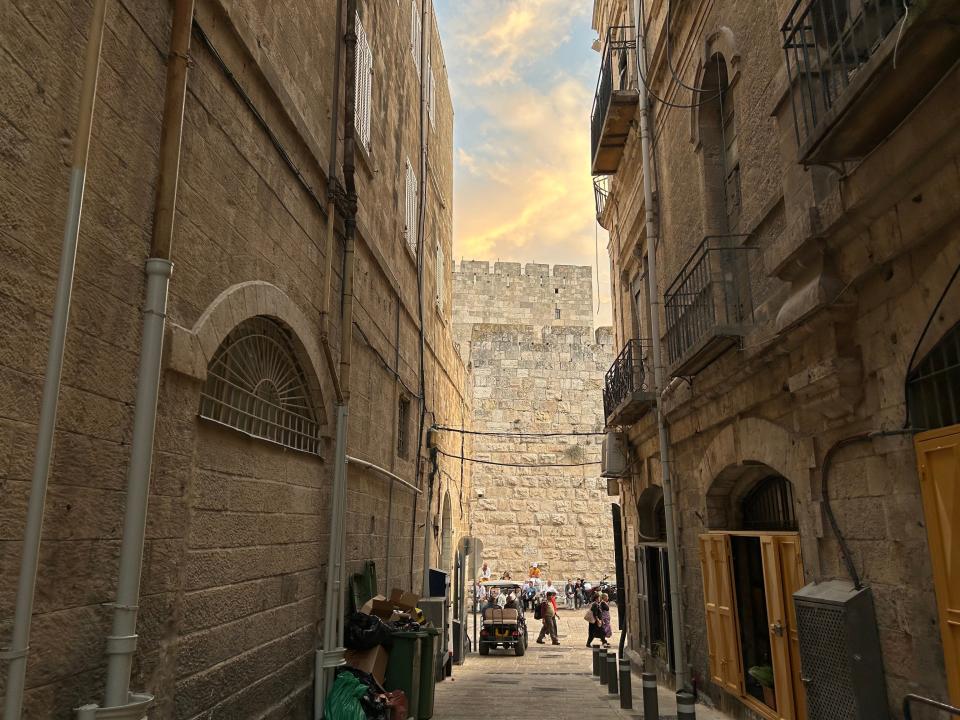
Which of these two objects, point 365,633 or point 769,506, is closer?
point 365,633

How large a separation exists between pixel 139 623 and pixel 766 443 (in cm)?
→ 507

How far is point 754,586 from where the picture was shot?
7.73 m

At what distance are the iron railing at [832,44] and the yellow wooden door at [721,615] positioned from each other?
4.25 metres

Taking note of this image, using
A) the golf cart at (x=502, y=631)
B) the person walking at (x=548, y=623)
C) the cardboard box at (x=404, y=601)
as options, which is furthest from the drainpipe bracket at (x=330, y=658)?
the person walking at (x=548, y=623)

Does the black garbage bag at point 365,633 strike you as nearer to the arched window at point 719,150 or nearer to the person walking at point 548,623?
the arched window at point 719,150

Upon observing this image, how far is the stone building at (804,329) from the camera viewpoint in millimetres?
3916

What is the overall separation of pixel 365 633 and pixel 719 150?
243 inches

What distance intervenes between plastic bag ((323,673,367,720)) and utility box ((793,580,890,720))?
3.40m

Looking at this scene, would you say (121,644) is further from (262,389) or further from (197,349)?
(262,389)

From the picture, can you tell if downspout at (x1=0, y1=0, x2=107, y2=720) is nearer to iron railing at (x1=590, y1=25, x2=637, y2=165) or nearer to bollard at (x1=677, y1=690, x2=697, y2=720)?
bollard at (x1=677, y1=690, x2=697, y2=720)

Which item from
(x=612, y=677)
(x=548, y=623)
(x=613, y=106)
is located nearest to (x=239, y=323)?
(x=612, y=677)

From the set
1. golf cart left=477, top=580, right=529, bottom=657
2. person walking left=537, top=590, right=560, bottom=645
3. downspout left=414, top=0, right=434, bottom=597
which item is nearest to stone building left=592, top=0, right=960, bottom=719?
downspout left=414, top=0, right=434, bottom=597

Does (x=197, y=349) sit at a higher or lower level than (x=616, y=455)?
lower

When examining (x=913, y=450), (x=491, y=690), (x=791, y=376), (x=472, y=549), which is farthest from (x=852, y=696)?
(x=472, y=549)
